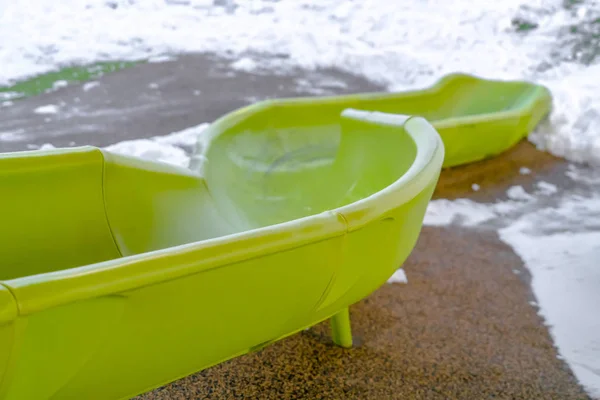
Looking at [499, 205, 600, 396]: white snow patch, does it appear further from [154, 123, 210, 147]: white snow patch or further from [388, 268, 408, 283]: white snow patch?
[154, 123, 210, 147]: white snow patch

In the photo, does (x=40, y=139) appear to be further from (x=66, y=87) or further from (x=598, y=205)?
(x=598, y=205)

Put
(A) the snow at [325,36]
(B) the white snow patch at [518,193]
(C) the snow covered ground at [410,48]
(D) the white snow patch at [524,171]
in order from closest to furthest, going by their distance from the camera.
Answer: (C) the snow covered ground at [410,48], (B) the white snow patch at [518,193], (D) the white snow patch at [524,171], (A) the snow at [325,36]

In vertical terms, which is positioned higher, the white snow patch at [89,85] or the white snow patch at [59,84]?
the white snow patch at [59,84]

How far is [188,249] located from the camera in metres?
0.60

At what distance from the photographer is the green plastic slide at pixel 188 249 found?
0.55 meters

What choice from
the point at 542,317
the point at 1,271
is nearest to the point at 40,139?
the point at 1,271

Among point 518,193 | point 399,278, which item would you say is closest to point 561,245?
point 518,193

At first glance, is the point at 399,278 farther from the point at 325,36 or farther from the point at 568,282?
the point at 325,36

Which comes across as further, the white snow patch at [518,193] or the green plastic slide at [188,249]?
the white snow patch at [518,193]

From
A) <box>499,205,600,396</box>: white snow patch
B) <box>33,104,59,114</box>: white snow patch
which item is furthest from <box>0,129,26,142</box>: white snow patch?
<box>499,205,600,396</box>: white snow patch

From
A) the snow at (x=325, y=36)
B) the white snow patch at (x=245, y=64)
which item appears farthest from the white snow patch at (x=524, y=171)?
the white snow patch at (x=245, y=64)

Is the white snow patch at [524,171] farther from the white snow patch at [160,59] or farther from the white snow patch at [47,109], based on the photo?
the white snow patch at [160,59]

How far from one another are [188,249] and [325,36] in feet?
10.6

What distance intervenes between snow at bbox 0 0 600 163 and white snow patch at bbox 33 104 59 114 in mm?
367
